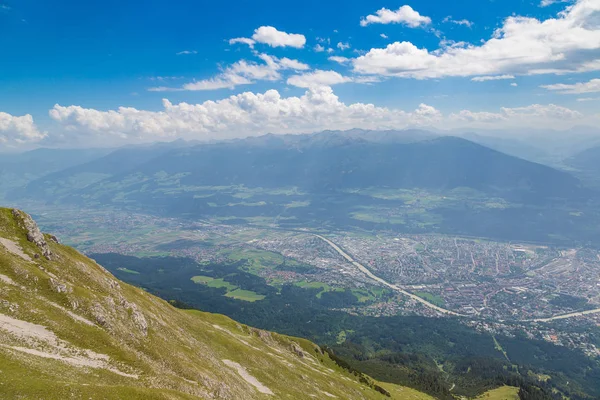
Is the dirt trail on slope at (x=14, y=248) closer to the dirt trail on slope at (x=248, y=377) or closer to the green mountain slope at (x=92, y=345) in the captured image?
the green mountain slope at (x=92, y=345)

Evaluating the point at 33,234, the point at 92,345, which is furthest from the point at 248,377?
the point at 33,234

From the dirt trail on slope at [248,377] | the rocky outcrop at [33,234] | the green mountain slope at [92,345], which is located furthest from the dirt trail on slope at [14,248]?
the dirt trail on slope at [248,377]

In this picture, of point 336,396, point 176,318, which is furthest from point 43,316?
point 336,396

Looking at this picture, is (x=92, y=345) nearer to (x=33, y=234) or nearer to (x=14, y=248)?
(x=14, y=248)

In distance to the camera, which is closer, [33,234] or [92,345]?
[92,345]

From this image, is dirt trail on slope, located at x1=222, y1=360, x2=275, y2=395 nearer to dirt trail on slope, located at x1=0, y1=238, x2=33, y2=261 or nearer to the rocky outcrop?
the rocky outcrop

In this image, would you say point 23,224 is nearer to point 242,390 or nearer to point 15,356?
Result: point 15,356

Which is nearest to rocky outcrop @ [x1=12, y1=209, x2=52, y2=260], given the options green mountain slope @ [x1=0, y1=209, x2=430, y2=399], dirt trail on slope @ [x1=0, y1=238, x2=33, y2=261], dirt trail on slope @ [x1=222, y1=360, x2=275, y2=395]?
green mountain slope @ [x1=0, y1=209, x2=430, y2=399]
